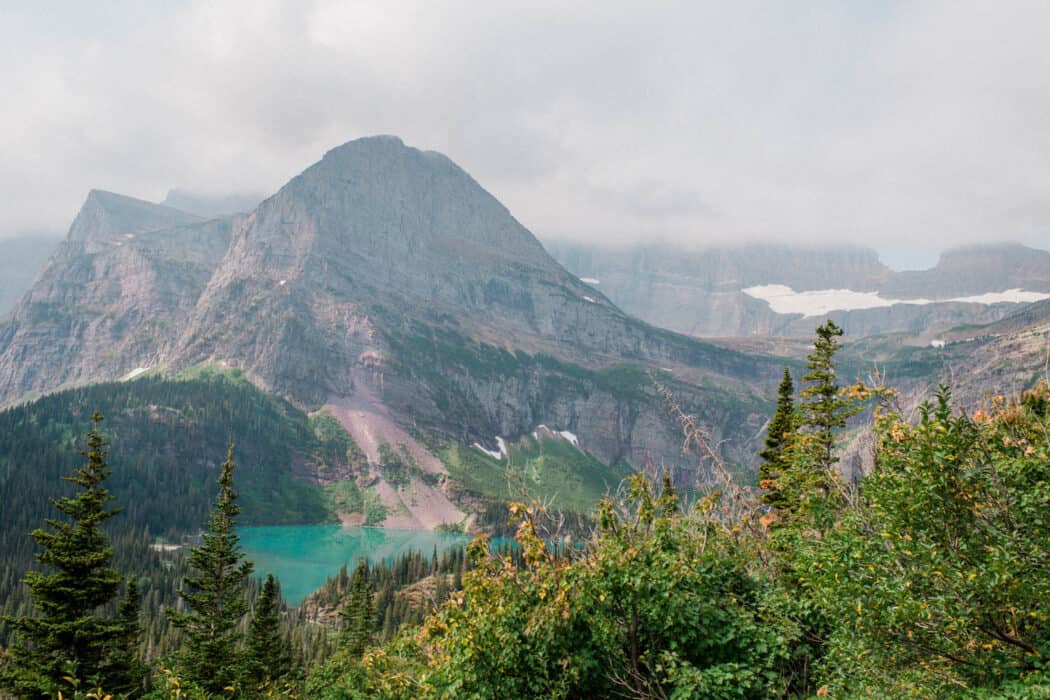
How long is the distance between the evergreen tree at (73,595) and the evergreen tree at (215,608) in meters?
8.80

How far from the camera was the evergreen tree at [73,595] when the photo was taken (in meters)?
20.6

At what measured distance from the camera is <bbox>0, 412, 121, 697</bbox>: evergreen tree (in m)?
20.6

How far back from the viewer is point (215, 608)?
32.8 metres

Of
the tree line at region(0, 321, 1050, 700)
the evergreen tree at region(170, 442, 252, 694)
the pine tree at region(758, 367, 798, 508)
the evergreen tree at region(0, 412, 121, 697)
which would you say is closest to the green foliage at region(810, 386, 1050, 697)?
the tree line at region(0, 321, 1050, 700)

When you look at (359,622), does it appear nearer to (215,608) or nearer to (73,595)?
(215,608)

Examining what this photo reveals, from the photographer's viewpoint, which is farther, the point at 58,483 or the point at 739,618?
the point at 58,483

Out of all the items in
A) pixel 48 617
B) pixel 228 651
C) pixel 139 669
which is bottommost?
pixel 228 651

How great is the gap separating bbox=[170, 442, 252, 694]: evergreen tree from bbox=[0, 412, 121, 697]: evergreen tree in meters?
8.80

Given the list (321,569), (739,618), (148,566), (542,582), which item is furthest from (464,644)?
(321,569)

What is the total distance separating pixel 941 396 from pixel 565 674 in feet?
27.0

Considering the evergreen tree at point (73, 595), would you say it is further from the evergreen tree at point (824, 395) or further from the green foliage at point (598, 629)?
the evergreen tree at point (824, 395)

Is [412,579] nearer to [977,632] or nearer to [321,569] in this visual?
[321,569]

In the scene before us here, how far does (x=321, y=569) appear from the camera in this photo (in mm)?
177500

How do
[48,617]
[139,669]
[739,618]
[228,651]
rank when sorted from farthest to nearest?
[228,651], [139,669], [48,617], [739,618]
